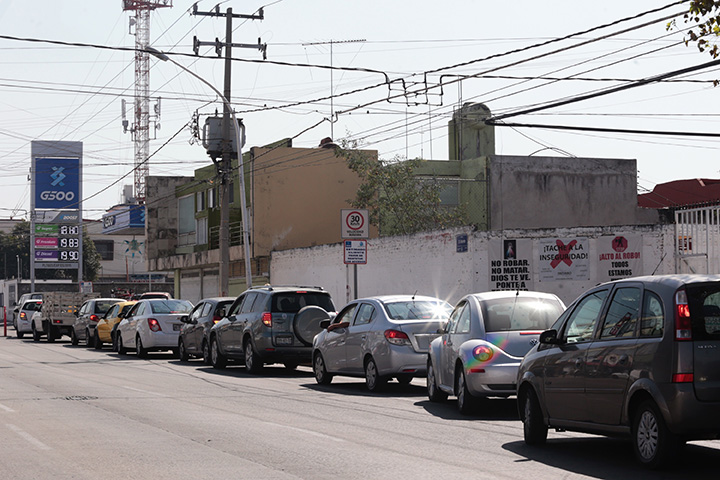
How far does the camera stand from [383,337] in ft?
57.9

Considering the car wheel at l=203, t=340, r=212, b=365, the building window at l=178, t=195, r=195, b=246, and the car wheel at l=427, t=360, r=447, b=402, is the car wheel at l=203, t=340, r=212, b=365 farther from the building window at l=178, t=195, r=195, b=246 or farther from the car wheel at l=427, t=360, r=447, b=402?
the building window at l=178, t=195, r=195, b=246

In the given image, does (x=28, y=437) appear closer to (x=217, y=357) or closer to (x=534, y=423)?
(x=534, y=423)

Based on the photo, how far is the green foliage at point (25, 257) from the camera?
107688mm

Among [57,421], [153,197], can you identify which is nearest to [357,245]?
[57,421]

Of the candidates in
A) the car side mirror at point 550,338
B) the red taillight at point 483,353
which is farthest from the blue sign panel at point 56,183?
the car side mirror at point 550,338

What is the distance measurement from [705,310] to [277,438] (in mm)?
4989

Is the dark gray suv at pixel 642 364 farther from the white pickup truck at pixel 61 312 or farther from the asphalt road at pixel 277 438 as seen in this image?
the white pickup truck at pixel 61 312

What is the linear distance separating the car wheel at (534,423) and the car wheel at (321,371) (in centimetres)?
878

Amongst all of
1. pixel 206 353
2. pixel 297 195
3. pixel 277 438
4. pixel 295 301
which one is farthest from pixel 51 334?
pixel 277 438

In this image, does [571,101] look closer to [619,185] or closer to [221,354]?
[221,354]

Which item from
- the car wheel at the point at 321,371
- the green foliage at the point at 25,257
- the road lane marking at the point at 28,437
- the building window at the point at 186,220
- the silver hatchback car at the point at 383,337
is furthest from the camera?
the green foliage at the point at 25,257

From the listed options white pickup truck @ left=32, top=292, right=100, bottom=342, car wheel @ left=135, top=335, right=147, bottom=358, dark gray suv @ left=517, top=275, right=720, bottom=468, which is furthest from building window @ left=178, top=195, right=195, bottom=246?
dark gray suv @ left=517, top=275, right=720, bottom=468

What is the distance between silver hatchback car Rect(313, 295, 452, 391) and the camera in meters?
17.5

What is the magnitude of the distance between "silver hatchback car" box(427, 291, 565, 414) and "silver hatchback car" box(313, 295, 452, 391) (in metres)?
2.01
